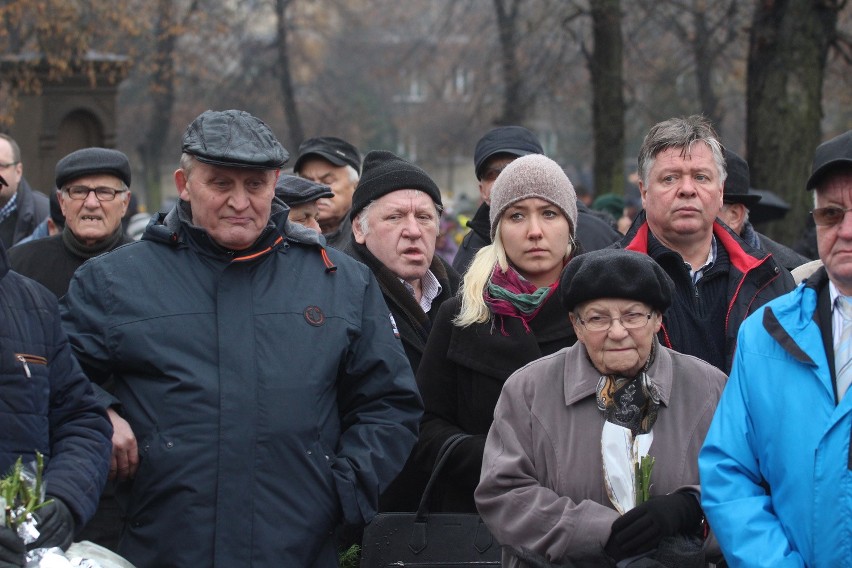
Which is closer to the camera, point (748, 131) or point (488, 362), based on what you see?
point (488, 362)

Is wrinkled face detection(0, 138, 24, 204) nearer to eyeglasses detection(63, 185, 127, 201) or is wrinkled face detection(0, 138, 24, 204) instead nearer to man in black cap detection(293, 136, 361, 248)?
man in black cap detection(293, 136, 361, 248)

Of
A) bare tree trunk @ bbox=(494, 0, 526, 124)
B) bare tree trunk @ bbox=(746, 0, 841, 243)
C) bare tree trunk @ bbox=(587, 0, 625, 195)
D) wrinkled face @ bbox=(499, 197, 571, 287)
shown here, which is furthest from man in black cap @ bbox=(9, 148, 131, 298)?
bare tree trunk @ bbox=(494, 0, 526, 124)

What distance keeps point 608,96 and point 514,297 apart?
39.8 ft

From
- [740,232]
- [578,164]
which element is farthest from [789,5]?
[578,164]

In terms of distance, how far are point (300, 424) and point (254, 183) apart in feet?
2.54

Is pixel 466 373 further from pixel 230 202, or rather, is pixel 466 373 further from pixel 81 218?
pixel 81 218

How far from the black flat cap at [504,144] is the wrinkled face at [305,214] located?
124 centimetres

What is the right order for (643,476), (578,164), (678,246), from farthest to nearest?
(578,164), (678,246), (643,476)

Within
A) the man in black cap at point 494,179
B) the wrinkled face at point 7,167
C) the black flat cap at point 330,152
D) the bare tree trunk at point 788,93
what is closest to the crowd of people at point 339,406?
the man in black cap at point 494,179

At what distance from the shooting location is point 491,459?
3.95 metres

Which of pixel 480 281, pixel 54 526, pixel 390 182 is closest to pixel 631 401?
pixel 480 281

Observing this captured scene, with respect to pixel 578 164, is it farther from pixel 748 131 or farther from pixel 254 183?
pixel 254 183

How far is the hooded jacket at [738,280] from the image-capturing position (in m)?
4.68

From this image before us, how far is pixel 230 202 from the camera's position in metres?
3.97
